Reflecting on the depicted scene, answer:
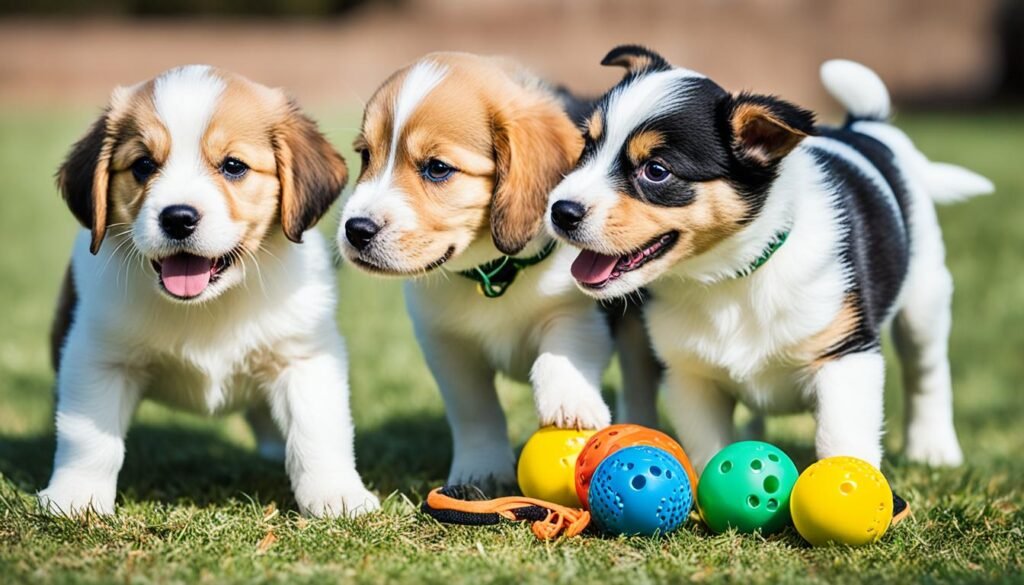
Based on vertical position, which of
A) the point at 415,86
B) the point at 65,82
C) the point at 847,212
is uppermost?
the point at 415,86

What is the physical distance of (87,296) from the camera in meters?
4.62

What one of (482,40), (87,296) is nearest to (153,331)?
(87,296)

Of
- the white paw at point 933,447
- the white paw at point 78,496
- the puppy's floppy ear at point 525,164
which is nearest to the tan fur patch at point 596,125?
the puppy's floppy ear at point 525,164

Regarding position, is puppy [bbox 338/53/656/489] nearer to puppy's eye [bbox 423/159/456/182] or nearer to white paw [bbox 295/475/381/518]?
puppy's eye [bbox 423/159/456/182]

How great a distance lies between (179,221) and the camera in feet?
13.9

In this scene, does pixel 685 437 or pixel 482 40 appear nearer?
pixel 685 437

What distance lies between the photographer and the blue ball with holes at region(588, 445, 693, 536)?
400cm

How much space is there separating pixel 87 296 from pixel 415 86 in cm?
155

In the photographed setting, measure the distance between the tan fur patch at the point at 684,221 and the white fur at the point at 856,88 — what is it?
5.97 ft

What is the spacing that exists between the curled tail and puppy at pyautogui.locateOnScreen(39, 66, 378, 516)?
266 cm

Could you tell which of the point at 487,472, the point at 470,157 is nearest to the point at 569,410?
the point at 487,472

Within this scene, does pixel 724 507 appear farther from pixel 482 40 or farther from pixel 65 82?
pixel 65 82

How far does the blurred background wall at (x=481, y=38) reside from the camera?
21.3m

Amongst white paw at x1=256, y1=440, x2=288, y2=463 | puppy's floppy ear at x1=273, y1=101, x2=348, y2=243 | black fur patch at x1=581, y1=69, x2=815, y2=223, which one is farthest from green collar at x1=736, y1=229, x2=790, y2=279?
white paw at x1=256, y1=440, x2=288, y2=463
